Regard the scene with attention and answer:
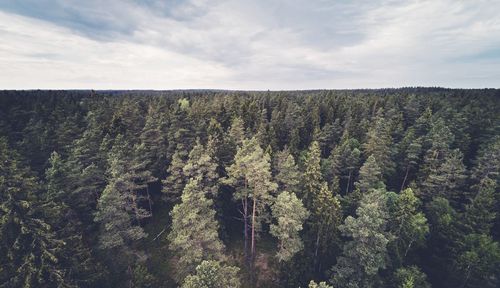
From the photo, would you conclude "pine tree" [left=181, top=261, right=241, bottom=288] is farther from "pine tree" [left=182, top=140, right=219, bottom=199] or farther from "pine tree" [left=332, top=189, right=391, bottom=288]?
"pine tree" [left=332, top=189, right=391, bottom=288]

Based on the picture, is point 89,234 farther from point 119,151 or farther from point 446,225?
point 446,225

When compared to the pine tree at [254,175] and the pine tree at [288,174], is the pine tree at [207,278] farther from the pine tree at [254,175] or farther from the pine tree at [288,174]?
the pine tree at [288,174]

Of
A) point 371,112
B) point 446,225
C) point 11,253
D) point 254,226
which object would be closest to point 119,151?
point 11,253

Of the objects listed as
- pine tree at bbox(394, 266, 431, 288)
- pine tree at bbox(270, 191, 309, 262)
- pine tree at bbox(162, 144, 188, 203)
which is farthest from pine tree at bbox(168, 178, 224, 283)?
pine tree at bbox(394, 266, 431, 288)

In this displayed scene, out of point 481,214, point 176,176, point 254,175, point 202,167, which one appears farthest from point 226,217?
point 481,214

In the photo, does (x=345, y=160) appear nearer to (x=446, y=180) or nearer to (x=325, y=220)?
(x=446, y=180)

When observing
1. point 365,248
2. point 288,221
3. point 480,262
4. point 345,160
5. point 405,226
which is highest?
point 345,160

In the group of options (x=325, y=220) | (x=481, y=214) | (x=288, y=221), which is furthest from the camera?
(x=481, y=214)

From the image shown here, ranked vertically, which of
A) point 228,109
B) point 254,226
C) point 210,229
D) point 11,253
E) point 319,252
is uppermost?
point 228,109
